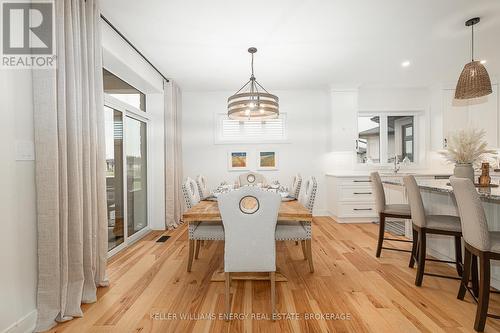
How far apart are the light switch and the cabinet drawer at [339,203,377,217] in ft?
14.9

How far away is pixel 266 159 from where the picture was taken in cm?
550

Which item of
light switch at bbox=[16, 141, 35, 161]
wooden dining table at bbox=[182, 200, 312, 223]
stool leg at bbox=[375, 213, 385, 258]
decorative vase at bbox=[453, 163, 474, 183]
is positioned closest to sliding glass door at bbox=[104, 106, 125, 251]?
light switch at bbox=[16, 141, 35, 161]

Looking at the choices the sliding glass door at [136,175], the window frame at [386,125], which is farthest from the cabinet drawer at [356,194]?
the sliding glass door at [136,175]

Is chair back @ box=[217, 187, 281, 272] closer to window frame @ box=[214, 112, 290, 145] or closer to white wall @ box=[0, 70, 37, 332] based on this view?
white wall @ box=[0, 70, 37, 332]

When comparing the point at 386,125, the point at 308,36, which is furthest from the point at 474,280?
the point at 386,125

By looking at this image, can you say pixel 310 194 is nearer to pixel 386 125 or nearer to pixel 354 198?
pixel 354 198

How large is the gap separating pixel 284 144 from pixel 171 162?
94.2 inches

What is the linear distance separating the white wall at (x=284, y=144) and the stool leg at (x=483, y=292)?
375cm

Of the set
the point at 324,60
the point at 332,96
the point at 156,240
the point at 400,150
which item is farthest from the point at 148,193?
the point at 400,150

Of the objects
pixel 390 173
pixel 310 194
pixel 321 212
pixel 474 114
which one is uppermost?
pixel 474 114

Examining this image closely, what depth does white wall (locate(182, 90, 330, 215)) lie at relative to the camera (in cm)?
550

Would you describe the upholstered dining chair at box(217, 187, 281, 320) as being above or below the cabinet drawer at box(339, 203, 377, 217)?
above

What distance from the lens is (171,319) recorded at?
1.93m

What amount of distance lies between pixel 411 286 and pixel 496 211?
1.02 m
